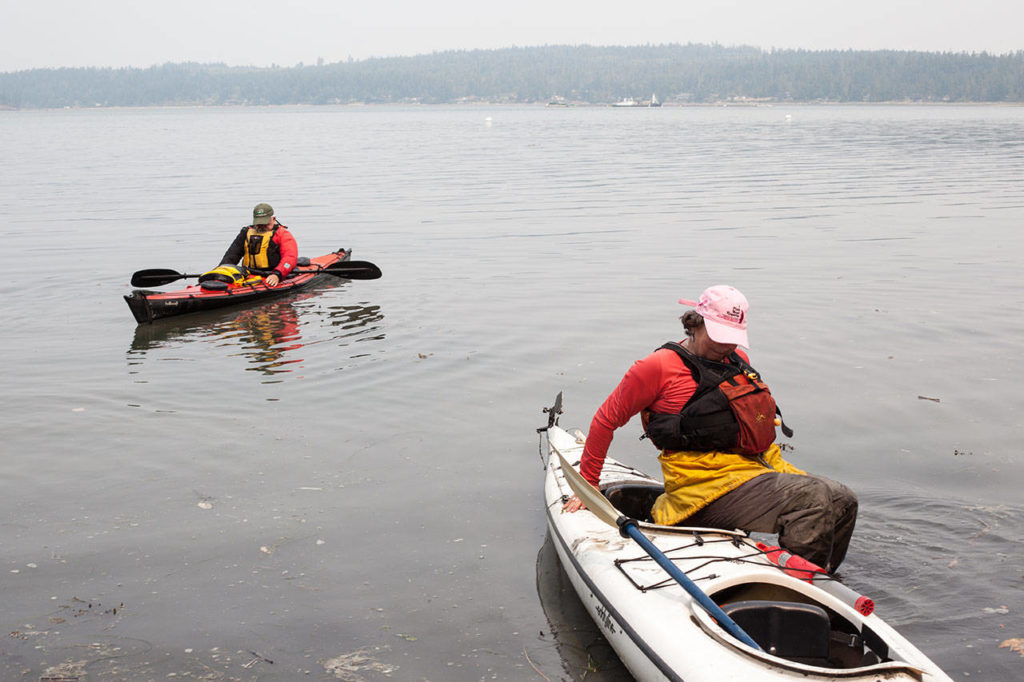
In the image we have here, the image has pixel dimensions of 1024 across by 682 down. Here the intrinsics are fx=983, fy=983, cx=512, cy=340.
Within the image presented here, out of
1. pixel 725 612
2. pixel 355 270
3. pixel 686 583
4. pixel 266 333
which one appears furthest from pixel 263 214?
pixel 725 612

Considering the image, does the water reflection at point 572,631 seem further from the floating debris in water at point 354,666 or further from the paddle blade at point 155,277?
the paddle blade at point 155,277

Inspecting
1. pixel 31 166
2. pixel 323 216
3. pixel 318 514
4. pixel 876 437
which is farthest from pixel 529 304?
pixel 31 166

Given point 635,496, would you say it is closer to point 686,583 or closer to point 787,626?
point 686,583

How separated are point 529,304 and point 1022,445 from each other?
25.9ft

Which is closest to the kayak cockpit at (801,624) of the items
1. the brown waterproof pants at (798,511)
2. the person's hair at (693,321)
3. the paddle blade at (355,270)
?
the brown waterproof pants at (798,511)

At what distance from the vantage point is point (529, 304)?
15.2 m

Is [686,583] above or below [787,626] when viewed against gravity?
above

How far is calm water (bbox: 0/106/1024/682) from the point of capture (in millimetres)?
5977

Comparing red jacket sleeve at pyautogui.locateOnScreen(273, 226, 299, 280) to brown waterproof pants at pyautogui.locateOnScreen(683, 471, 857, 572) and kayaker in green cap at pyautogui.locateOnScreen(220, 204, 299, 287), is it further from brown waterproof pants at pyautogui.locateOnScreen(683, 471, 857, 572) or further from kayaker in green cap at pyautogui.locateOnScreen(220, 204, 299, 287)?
brown waterproof pants at pyautogui.locateOnScreen(683, 471, 857, 572)

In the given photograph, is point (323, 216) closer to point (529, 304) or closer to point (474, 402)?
point (529, 304)

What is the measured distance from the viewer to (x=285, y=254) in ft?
51.9

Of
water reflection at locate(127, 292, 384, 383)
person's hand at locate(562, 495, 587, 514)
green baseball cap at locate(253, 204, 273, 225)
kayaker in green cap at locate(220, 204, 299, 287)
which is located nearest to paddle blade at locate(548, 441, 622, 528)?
person's hand at locate(562, 495, 587, 514)

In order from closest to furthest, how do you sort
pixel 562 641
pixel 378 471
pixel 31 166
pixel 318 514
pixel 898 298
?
pixel 562 641 < pixel 318 514 < pixel 378 471 < pixel 898 298 < pixel 31 166

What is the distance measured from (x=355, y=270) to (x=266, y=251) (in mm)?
1709
